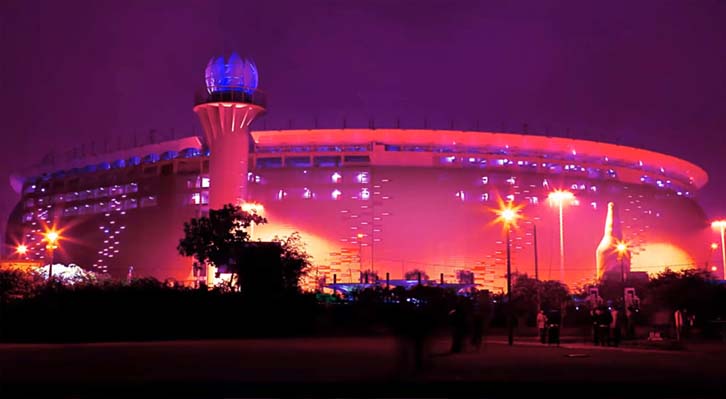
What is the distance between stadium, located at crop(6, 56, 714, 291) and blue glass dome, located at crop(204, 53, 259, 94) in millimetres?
14738

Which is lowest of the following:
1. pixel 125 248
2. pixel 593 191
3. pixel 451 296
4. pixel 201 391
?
pixel 201 391

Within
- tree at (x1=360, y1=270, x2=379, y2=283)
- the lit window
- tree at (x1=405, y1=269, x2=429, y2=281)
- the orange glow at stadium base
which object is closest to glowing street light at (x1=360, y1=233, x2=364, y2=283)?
tree at (x1=360, y1=270, x2=379, y2=283)

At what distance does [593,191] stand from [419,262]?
23599 millimetres

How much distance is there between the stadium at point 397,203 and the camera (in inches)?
3349

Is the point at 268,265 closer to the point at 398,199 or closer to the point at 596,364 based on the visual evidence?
the point at 596,364

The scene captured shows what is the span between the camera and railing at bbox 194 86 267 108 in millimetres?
69250

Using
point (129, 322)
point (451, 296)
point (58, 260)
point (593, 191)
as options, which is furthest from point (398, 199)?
point (451, 296)

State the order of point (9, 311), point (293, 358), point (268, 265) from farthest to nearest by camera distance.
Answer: point (268, 265) < point (9, 311) < point (293, 358)

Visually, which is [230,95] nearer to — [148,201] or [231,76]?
[231,76]

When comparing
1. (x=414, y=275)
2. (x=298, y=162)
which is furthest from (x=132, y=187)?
(x=414, y=275)

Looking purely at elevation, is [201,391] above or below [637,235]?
below

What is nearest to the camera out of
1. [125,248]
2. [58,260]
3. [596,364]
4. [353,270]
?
[596,364]

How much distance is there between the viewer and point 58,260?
98.9m

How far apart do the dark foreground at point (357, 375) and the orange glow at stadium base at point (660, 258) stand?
7800 cm
